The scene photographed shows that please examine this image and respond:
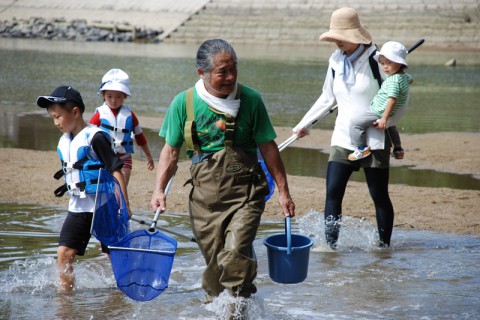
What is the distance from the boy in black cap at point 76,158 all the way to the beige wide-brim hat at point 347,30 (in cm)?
211

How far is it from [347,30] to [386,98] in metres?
0.62

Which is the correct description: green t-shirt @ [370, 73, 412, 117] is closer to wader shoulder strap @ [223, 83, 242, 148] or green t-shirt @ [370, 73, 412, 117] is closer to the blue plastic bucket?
the blue plastic bucket

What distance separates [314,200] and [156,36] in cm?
4509

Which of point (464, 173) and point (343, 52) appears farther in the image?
point (464, 173)

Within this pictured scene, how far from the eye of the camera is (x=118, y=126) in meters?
7.88

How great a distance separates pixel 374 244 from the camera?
7652mm

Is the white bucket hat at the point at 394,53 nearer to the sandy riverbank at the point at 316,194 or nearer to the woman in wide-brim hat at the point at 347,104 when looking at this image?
the woman in wide-brim hat at the point at 347,104

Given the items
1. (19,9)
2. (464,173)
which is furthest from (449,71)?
(19,9)

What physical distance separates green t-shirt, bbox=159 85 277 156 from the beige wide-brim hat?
6.22 ft

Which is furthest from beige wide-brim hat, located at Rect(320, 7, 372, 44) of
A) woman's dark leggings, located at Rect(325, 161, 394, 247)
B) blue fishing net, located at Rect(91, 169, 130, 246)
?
blue fishing net, located at Rect(91, 169, 130, 246)

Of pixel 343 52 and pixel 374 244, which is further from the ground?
pixel 343 52

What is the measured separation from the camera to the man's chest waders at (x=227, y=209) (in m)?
5.04

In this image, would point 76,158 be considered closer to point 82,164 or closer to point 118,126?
point 82,164

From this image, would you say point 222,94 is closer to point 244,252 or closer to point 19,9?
point 244,252
